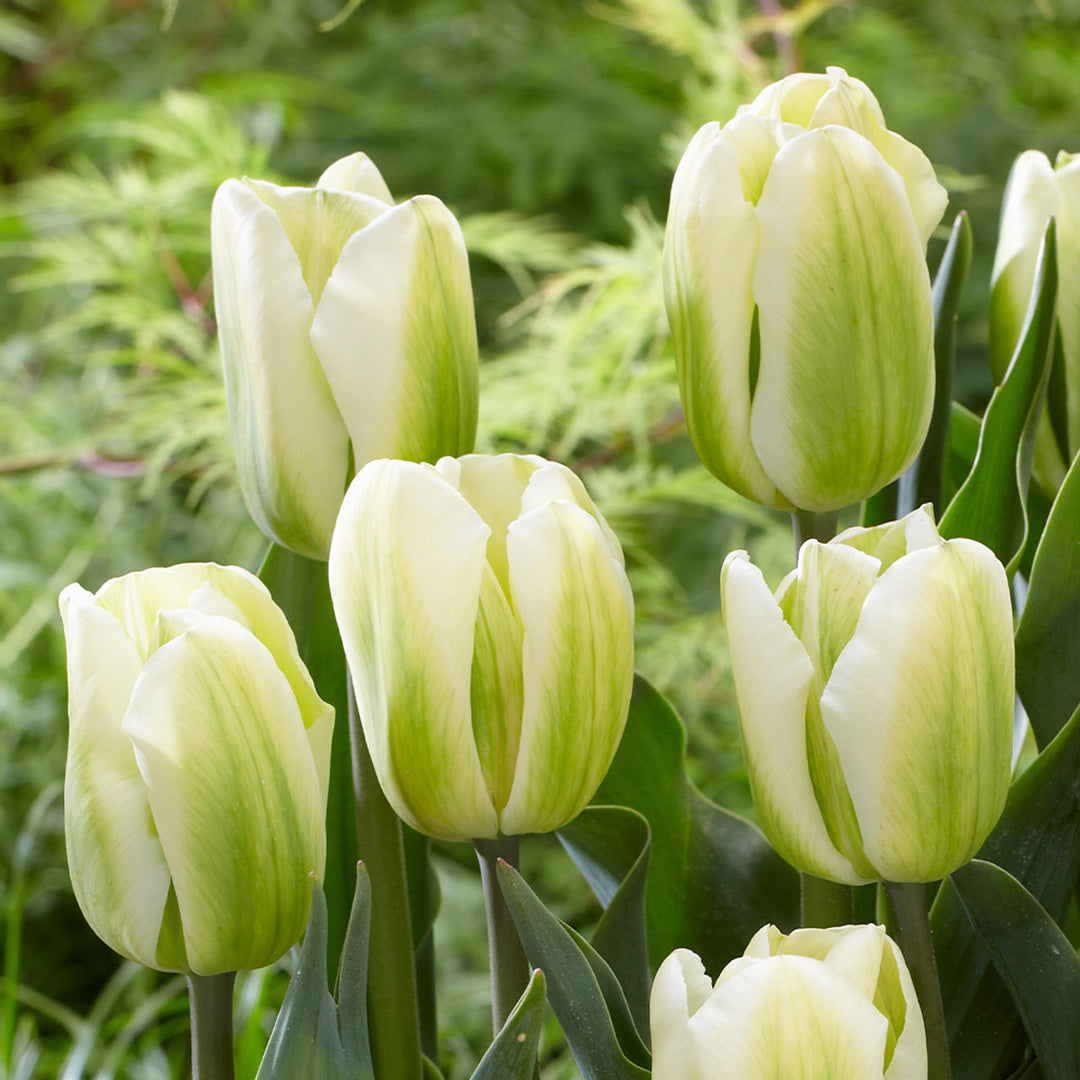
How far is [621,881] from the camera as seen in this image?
0.77 ft

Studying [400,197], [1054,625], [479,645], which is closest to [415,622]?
[479,645]

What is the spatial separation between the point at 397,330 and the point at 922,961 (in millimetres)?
116

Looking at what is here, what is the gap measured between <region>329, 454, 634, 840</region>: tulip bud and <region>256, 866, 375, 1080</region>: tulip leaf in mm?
23

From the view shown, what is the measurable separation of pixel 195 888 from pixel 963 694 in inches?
4.1

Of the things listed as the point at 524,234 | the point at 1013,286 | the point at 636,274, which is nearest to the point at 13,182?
the point at 524,234

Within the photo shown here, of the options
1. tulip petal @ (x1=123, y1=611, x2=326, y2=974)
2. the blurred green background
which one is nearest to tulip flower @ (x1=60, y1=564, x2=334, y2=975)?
tulip petal @ (x1=123, y1=611, x2=326, y2=974)

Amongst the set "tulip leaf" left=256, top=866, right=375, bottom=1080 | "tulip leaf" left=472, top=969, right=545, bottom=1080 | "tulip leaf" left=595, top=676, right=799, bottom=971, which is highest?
"tulip leaf" left=472, top=969, right=545, bottom=1080

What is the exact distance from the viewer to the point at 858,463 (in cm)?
21

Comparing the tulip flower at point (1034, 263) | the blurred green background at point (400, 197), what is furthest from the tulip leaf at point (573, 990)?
the blurred green background at point (400, 197)

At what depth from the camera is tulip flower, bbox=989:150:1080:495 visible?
0.25 meters

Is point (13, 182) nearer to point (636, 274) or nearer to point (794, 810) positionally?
point (636, 274)

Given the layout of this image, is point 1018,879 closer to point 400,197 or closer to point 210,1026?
point 210,1026

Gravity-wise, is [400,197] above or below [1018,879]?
below

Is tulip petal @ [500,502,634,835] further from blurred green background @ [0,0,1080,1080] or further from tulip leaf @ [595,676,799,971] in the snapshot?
blurred green background @ [0,0,1080,1080]
